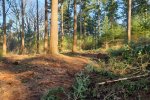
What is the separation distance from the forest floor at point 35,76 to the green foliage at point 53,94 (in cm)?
24

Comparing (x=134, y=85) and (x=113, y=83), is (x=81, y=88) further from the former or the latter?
(x=134, y=85)

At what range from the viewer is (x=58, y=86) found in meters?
7.78

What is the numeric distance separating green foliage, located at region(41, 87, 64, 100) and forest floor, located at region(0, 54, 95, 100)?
0.24 meters

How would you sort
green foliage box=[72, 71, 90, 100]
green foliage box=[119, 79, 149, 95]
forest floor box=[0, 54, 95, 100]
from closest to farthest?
1. green foliage box=[72, 71, 90, 100]
2. green foliage box=[119, 79, 149, 95]
3. forest floor box=[0, 54, 95, 100]

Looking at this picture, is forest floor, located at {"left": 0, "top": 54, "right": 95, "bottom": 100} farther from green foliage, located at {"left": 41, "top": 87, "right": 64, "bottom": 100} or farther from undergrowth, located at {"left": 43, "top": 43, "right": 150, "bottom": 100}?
undergrowth, located at {"left": 43, "top": 43, "right": 150, "bottom": 100}

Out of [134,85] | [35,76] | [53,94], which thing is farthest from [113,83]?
[35,76]

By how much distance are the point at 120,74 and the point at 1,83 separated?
10.3 feet

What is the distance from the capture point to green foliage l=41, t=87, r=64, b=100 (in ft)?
23.5

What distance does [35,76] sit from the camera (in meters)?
8.89

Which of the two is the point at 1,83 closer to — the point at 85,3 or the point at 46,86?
the point at 46,86

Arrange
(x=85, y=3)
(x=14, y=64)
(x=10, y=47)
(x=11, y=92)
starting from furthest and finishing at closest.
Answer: (x=10, y=47) < (x=85, y=3) < (x=14, y=64) < (x=11, y=92)

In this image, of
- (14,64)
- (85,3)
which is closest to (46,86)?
(14,64)

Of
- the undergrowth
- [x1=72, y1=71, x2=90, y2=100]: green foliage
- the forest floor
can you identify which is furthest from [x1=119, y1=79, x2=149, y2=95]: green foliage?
the forest floor

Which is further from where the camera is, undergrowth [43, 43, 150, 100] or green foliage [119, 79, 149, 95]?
green foliage [119, 79, 149, 95]
